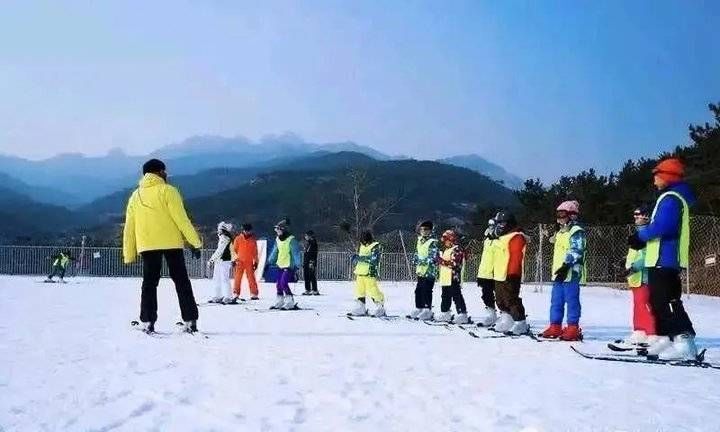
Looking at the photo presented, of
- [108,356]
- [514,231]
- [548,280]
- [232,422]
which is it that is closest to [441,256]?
[514,231]

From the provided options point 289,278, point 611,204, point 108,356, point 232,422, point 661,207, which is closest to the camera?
point 232,422

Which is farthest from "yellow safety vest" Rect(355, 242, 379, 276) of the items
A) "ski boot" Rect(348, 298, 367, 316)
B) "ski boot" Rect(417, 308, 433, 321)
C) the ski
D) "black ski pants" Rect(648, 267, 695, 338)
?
"black ski pants" Rect(648, 267, 695, 338)

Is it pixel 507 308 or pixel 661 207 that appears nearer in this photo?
pixel 661 207

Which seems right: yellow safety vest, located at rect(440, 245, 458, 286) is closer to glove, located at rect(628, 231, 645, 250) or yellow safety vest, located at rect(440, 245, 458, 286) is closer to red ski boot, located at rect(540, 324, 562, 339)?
red ski boot, located at rect(540, 324, 562, 339)

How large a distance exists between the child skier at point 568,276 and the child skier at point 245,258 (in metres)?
8.54

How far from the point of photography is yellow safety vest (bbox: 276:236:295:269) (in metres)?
14.4

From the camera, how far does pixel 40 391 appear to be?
4562 millimetres

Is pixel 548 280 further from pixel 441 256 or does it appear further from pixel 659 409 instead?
pixel 659 409

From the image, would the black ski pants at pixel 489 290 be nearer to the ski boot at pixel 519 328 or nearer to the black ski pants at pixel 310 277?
the ski boot at pixel 519 328

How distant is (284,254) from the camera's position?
47.9ft

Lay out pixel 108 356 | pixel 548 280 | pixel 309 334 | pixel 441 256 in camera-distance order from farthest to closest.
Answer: pixel 548 280 < pixel 441 256 < pixel 309 334 < pixel 108 356

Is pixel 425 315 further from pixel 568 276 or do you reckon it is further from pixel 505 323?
pixel 568 276

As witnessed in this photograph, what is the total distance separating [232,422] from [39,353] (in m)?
3.21

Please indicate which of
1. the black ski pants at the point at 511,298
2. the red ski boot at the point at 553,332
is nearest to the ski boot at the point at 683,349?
the red ski boot at the point at 553,332
